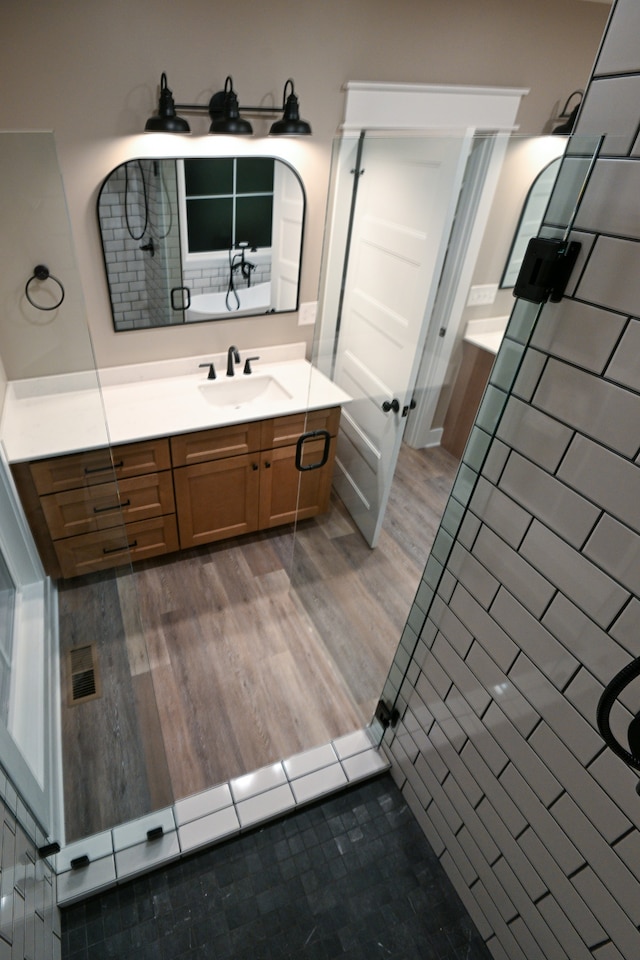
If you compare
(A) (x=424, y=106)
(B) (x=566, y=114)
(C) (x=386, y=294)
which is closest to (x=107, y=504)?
(C) (x=386, y=294)

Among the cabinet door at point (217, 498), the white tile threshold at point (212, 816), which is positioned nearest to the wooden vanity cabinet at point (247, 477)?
the cabinet door at point (217, 498)

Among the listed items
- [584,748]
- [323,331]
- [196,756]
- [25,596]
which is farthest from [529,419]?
[25,596]

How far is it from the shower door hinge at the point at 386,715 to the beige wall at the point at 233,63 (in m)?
1.81

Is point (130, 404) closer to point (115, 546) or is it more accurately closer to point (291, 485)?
point (115, 546)

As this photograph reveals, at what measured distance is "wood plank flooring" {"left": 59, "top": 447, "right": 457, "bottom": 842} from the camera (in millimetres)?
1552

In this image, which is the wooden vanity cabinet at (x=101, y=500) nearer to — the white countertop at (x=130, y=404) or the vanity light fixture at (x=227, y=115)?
the white countertop at (x=130, y=404)

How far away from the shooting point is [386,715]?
1740mm

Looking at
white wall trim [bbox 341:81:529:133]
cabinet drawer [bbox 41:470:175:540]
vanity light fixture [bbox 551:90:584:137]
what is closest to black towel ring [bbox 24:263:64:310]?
cabinet drawer [bbox 41:470:175:540]

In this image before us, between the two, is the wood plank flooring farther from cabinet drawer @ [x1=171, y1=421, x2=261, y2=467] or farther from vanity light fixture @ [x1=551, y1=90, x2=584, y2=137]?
vanity light fixture @ [x1=551, y1=90, x2=584, y2=137]

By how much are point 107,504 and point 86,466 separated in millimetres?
169

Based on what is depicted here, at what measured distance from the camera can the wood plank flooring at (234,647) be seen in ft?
5.09

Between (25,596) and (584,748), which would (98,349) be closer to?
(25,596)

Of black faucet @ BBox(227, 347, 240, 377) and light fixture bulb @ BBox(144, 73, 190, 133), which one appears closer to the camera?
light fixture bulb @ BBox(144, 73, 190, 133)

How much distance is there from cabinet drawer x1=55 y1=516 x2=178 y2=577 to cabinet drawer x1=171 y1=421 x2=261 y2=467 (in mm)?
343
